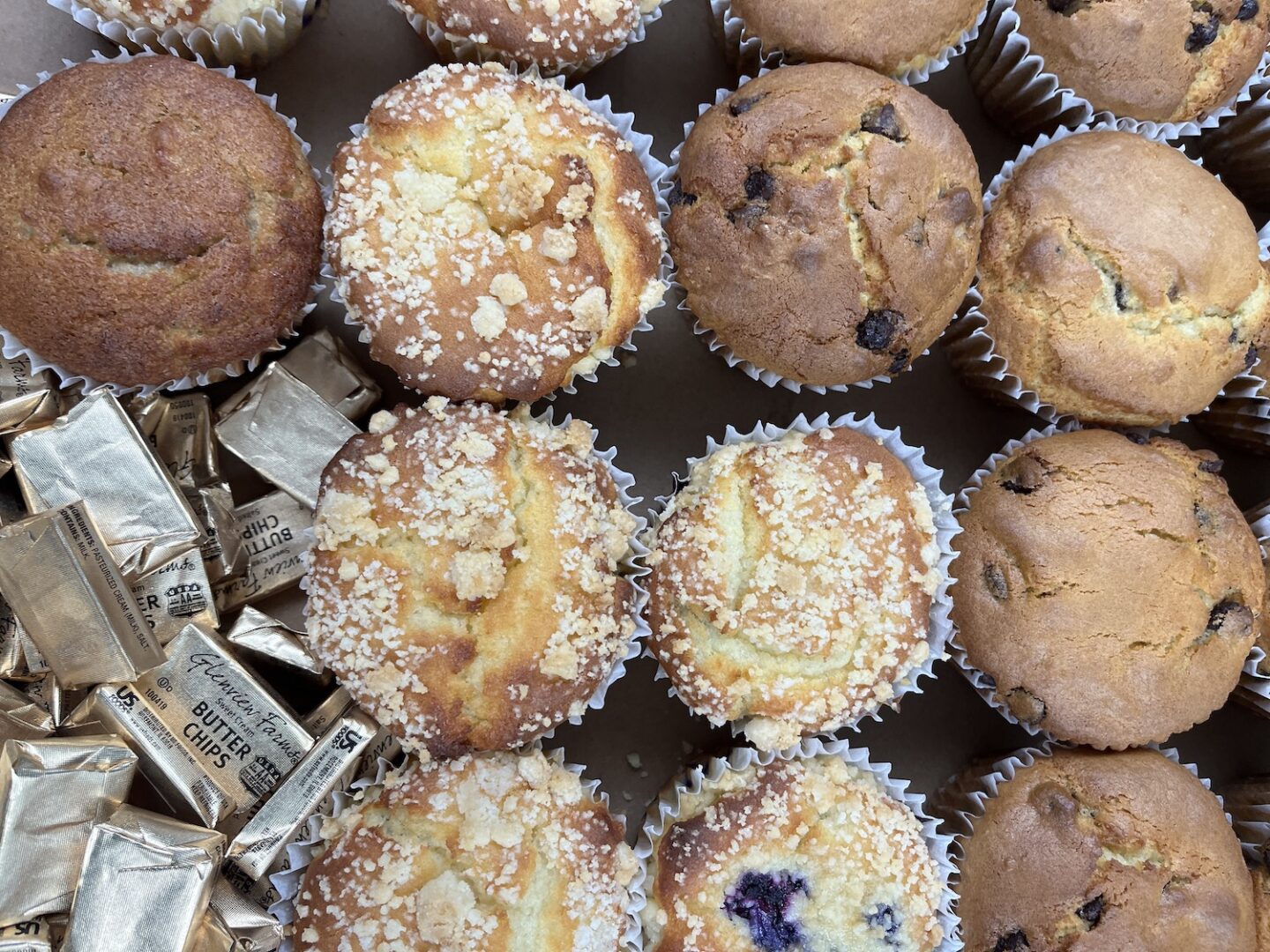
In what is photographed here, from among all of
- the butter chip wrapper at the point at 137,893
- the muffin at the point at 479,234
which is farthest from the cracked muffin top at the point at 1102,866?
the butter chip wrapper at the point at 137,893

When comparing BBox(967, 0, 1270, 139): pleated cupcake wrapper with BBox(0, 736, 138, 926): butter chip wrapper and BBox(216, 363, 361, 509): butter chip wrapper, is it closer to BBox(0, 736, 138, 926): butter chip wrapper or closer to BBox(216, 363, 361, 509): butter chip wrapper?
BBox(216, 363, 361, 509): butter chip wrapper

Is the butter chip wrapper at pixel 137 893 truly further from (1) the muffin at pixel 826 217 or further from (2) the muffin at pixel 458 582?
(1) the muffin at pixel 826 217

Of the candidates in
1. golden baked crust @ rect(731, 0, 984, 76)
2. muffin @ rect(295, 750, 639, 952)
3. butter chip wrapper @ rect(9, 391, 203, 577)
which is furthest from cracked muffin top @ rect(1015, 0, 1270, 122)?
butter chip wrapper @ rect(9, 391, 203, 577)

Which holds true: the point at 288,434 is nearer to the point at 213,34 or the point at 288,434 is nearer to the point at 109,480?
the point at 109,480

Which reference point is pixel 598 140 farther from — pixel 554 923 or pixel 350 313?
pixel 554 923

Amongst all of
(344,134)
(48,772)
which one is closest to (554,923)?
(48,772)
